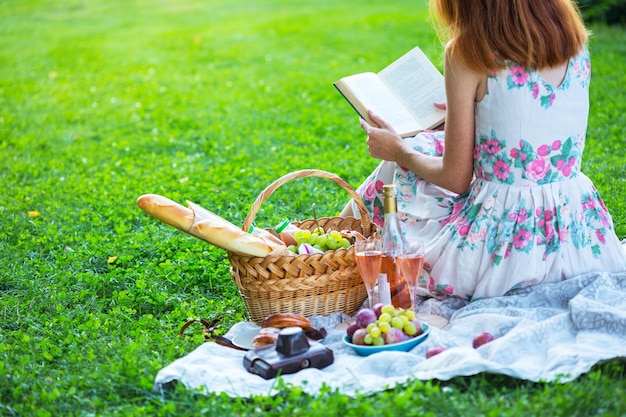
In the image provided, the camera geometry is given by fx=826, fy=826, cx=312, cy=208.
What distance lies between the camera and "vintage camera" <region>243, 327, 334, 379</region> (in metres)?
2.97

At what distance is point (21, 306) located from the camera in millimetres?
4008

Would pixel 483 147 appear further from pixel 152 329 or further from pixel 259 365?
pixel 152 329

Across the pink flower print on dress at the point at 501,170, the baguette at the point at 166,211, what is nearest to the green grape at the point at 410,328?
the pink flower print on dress at the point at 501,170

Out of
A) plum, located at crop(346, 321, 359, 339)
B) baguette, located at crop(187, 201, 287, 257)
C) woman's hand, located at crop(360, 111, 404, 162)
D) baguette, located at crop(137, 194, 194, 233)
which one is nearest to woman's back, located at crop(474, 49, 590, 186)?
woman's hand, located at crop(360, 111, 404, 162)

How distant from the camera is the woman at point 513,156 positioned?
10.3 feet

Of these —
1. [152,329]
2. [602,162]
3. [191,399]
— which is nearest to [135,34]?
[602,162]

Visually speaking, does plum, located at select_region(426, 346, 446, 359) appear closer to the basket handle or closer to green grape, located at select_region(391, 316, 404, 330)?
green grape, located at select_region(391, 316, 404, 330)

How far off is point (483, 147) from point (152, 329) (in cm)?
165

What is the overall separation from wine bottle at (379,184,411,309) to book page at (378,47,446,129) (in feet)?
2.13

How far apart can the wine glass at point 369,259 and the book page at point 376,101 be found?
635mm

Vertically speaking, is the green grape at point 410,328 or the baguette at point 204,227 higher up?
the baguette at point 204,227

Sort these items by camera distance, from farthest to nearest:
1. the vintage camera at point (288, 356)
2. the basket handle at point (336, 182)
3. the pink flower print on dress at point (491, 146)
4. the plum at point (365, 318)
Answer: the basket handle at point (336, 182)
the pink flower print on dress at point (491, 146)
the plum at point (365, 318)
the vintage camera at point (288, 356)

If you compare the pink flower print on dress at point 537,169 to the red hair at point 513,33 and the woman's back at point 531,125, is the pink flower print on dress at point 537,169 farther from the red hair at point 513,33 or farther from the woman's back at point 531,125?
the red hair at point 513,33

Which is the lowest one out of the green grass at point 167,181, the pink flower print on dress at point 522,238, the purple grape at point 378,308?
the green grass at point 167,181
